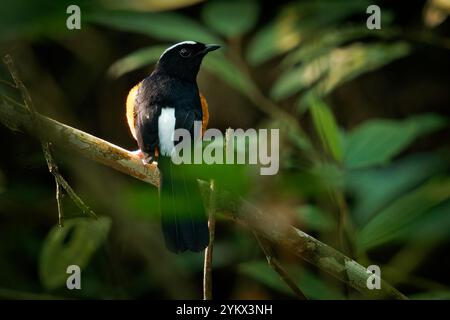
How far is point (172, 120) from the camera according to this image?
224 cm

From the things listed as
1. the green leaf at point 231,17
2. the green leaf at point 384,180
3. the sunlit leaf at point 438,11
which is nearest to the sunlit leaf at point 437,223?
the green leaf at point 384,180

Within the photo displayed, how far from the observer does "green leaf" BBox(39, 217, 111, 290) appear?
2.31 metres

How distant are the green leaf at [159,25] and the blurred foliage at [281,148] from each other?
0.01 meters

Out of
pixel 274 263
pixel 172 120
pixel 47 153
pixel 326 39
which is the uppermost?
pixel 326 39

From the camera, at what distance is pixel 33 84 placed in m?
4.28

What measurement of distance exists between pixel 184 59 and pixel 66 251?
1106mm

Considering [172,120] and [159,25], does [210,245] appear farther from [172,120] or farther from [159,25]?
[159,25]

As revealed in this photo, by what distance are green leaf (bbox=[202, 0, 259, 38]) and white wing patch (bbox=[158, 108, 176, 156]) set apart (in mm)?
578

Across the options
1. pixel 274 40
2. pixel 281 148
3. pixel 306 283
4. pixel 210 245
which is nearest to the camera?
pixel 210 245

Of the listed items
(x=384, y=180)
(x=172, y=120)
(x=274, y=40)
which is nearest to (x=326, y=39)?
(x=274, y=40)

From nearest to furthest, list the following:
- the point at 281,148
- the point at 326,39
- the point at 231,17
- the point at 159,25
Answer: the point at 159,25
the point at 231,17
the point at 281,148
the point at 326,39
